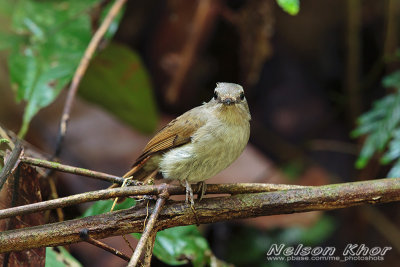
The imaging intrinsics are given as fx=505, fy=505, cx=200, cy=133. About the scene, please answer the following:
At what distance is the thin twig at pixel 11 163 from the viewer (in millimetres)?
1793

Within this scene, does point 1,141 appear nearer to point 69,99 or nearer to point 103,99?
point 69,99

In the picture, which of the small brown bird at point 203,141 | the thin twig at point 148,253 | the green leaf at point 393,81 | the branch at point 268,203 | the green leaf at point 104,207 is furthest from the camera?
the green leaf at point 393,81

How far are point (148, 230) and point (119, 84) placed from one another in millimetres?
2434

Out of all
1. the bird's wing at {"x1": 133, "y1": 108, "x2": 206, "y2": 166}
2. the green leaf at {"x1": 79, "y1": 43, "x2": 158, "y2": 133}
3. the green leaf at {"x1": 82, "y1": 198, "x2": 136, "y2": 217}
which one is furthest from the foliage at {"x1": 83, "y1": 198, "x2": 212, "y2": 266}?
the green leaf at {"x1": 79, "y1": 43, "x2": 158, "y2": 133}

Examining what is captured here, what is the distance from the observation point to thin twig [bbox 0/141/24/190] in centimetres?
179

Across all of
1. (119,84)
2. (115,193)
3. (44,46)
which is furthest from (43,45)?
(115,193)

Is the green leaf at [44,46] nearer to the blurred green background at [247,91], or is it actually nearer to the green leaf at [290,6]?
the blurred green background at [247,91]

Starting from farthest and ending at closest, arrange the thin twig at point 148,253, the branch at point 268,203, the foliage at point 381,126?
the foliage at point 381,126 < the branch at point 268,203 < the thin twig at point 148,253

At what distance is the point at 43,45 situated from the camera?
3352 mm

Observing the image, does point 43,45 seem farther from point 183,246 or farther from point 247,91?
point 247,91

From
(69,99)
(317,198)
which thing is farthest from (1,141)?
(317,198)

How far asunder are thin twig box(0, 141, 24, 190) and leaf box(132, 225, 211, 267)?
2.91 ft

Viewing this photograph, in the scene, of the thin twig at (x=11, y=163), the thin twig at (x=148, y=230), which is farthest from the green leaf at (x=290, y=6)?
the thin twig at (x=11, y=163)

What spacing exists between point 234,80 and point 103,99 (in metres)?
1.25
